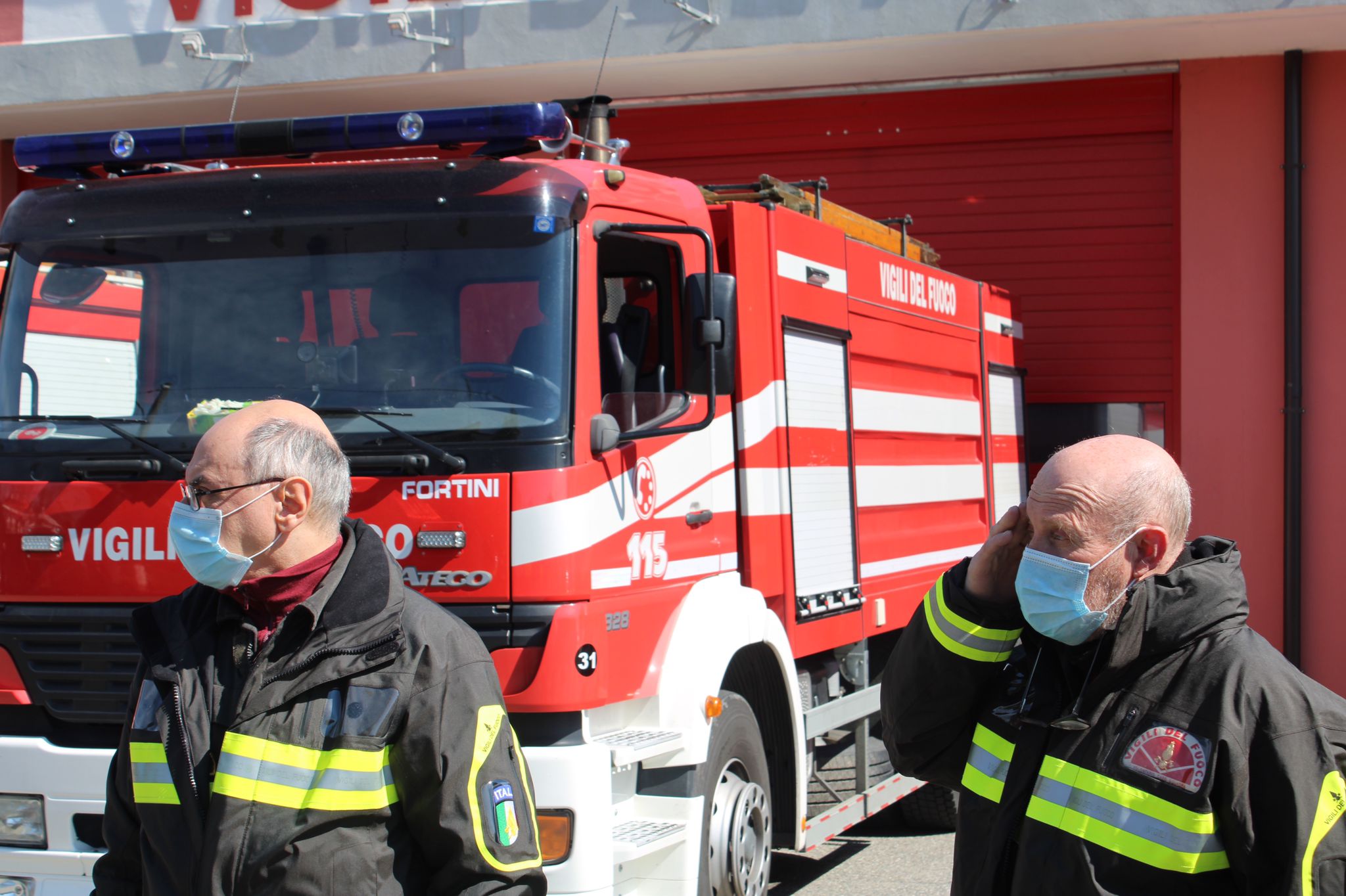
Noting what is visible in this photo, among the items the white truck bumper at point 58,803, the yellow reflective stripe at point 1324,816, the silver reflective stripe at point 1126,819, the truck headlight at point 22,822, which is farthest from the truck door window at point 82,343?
the yellow reflective stripe at point 1324,816

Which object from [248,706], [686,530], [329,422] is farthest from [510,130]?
[248,706]

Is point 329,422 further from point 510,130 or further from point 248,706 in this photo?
point 248,706

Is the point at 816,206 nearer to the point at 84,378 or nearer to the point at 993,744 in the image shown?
the point at 84,378

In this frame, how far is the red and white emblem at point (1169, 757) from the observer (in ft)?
6.60

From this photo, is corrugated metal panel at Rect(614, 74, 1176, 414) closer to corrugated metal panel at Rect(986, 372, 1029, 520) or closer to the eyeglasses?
corrugated metal panel at Rect(986, 372, 1029, 520)

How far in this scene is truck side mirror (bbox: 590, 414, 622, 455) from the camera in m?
3.89

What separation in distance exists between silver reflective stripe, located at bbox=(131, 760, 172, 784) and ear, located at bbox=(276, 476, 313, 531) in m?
0.47

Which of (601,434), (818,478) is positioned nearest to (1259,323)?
(818,478)

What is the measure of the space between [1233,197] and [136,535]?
808cm

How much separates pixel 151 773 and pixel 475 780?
0.58 meters

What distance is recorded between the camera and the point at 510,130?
13.5ft

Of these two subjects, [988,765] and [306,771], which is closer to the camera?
[306,771]

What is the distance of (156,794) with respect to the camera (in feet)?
7.43

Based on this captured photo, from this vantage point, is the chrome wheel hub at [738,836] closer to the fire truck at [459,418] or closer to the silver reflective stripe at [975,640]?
the fire truck at [459,418]
